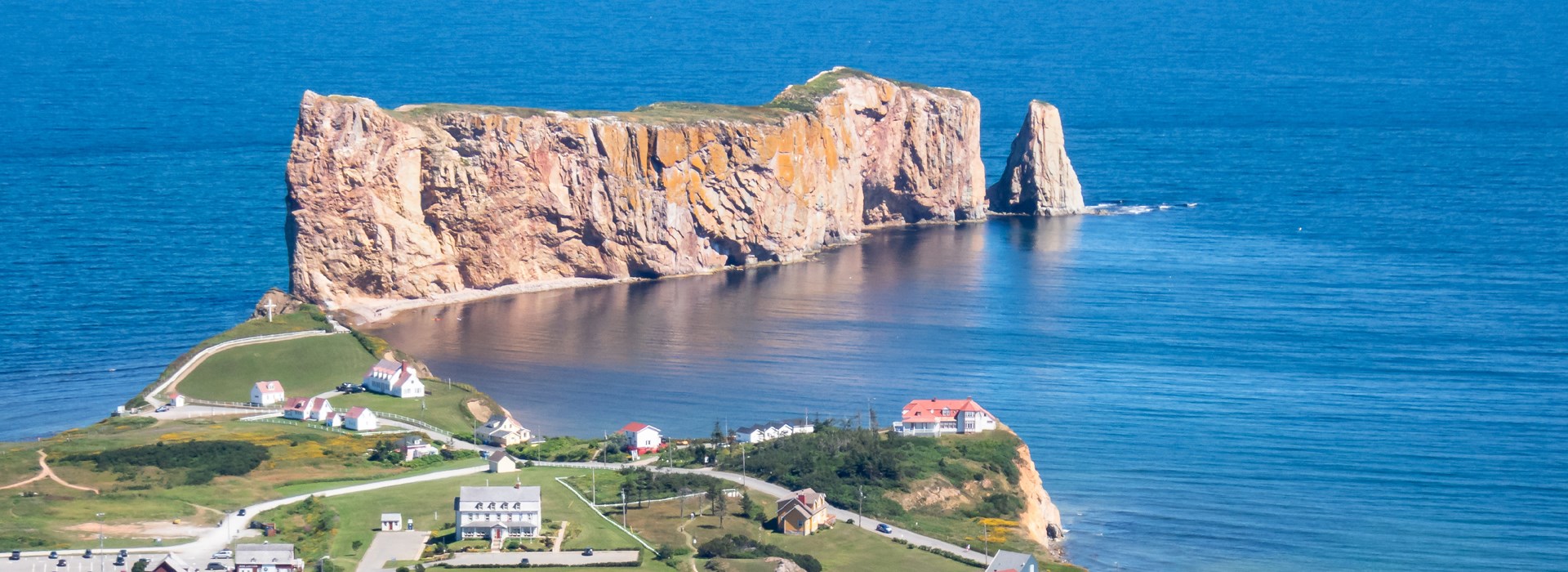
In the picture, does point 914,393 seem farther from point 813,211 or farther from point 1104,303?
point 813,211

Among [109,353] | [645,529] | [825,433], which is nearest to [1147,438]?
[825,433]

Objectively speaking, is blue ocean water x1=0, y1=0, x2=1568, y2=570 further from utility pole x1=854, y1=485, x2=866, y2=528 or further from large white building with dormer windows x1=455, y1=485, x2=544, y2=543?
large white building with dormer windows x1=455, y1=485, x2=544, y2=543

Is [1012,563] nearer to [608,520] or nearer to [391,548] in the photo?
[608,520]

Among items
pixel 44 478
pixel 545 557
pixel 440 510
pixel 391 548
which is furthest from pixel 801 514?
pixel 44 478

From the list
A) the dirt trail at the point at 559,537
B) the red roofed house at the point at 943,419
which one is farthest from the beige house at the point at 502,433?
the red roofed house at the point at 943,419

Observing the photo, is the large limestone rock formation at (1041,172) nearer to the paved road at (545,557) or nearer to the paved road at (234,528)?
the paved road at (234,528)
